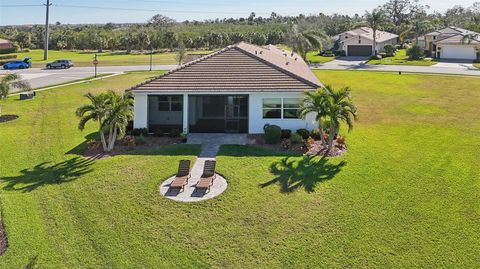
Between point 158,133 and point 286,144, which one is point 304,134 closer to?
point 286,144

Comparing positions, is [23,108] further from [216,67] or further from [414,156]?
[414,156]

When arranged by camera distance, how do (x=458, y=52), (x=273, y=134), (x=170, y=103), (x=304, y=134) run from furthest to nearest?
(x=458, y=52), (x=170, y=103), (x=304, y=134), (x=273, y=134)

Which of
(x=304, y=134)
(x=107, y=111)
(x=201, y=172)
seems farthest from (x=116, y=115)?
(x=304, y=134)

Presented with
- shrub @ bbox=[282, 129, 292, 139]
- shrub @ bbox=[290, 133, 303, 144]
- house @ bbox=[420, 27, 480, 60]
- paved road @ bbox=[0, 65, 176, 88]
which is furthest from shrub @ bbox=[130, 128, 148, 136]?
house @ bbox=[420, 27, 480, 60]

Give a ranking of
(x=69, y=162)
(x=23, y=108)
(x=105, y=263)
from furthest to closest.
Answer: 1. (x=23, y=108)
2. (x=69, y=162)
3. (x=105, y=263)

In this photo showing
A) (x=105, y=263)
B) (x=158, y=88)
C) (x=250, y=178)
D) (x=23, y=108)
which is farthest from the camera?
(x=23, y=108)

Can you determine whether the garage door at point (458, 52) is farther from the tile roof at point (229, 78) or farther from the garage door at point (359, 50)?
the tile roof at point (229, 78)

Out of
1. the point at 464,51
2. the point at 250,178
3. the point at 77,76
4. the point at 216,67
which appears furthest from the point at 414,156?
the point at 464,51
